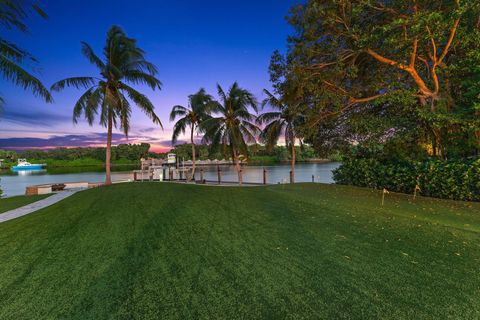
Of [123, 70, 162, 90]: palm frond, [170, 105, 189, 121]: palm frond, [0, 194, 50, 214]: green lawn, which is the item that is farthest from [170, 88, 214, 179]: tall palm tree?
[0, 194, 50, 214]: green lawn

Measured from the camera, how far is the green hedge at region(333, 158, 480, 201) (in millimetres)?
7266

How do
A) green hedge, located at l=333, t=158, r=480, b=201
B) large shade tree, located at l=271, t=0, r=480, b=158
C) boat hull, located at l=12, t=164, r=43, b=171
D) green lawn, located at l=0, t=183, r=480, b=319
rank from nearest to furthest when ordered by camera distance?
green lawn, located at l=0, t=183, r=480, b=319, large shade tree, located at l=271, t=0, r=480, b=158, green hedge, located at l=333, t=158, r=480, b=201, boat hull, located at l=12, t=164, r=43, b=171

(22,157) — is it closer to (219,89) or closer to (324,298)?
(219,89)

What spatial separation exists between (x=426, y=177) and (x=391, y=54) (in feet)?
15.4

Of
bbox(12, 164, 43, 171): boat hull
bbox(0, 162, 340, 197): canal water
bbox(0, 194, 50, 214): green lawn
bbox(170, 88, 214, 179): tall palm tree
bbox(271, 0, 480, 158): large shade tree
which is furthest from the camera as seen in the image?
bbox(12, 164, 43, 171): boat hull

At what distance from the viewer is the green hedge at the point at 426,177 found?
7266mm

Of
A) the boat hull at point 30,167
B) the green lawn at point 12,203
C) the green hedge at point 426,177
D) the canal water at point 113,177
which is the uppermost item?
the green hedge at point 426,177

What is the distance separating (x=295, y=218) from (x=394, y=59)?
710cm

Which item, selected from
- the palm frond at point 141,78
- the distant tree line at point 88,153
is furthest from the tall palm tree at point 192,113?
the distant tree line at point 88,153

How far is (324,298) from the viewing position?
2043 millimetres

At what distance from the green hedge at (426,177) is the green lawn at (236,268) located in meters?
4.41

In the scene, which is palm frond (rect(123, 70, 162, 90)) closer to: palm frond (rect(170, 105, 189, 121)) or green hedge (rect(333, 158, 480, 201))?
palm frond (rect(170, 105, 189, 121))

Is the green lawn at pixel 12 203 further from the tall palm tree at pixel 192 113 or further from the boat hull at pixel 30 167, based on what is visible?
the boat hull at pixel 30 167

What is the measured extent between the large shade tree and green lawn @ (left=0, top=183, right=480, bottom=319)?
5445mm
